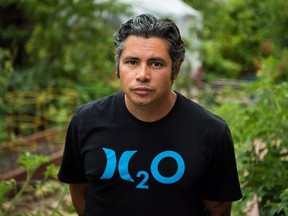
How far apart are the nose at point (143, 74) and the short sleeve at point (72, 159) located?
0.45 m

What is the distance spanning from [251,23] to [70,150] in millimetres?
17251

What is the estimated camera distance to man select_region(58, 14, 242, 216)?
2322 millimetres

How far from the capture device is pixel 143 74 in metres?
2.28

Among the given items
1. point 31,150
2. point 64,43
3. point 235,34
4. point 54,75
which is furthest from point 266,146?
point 235,34

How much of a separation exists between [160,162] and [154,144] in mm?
83

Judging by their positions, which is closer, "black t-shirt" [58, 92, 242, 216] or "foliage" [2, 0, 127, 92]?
"black t-shirt" [58, 92, 242, 216]

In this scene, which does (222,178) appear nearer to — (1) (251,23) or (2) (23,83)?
(2) (23,83)

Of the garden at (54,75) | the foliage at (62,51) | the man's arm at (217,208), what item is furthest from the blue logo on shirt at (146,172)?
the foliage at (62,51)

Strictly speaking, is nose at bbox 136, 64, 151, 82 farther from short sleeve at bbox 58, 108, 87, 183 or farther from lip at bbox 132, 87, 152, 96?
short sleeve at bbox 58, 108, 87, 183

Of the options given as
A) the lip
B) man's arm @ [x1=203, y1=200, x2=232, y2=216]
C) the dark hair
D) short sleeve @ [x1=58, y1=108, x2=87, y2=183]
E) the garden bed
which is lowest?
the garden bed

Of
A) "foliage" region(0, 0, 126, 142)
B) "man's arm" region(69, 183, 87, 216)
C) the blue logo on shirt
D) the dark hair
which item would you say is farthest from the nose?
"foliage" region(0, 0, 126, 142)

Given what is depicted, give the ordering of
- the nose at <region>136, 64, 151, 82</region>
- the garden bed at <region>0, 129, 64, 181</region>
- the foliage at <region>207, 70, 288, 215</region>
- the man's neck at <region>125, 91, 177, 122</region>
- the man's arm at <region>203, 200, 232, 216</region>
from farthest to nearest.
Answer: the garden bed at <region>0, 129, 64, 181</region> → the foliage at <region>207, 70, 288, 215</region> → the man's arm at <region>203, 200, 232, 216</region> → the man's neck at <region>125, 91, 177, 122</region> → the nose at <region>136, 64, 151, 82</region>

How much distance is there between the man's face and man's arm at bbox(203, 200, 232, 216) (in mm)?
558

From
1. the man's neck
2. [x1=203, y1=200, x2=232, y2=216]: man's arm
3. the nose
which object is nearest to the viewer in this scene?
the nose
